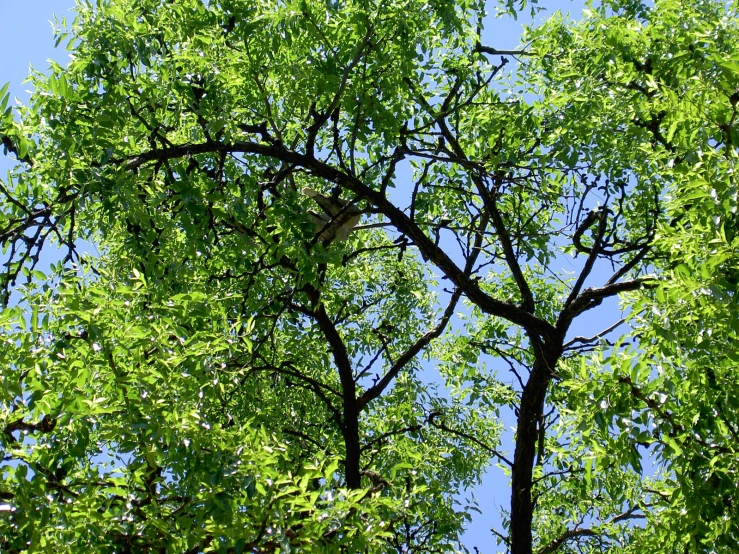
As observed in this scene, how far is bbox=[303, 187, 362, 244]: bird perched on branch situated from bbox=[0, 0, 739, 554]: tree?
3 cm

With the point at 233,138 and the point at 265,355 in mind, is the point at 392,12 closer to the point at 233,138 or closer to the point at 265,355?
the point at 233,138

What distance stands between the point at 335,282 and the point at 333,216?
153 inches

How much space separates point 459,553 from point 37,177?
18.9ft

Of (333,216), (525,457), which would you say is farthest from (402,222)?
(525,457)

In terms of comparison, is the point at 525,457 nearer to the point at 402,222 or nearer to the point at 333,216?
the point at 402,222

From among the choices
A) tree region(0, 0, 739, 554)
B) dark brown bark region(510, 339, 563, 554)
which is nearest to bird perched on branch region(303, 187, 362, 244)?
tree region(0, 0, 739, 554)

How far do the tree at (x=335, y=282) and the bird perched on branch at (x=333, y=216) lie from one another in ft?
0.10

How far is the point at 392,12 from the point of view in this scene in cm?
681

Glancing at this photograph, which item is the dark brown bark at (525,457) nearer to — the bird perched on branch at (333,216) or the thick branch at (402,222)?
the thick branch at (402,222)

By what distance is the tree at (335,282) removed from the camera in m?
4.78

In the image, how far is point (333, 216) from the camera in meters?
7.54

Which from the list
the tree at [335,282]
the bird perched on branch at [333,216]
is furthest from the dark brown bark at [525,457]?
the bird perched on branch at [333,216]

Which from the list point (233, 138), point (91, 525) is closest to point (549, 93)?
point (233, 138)

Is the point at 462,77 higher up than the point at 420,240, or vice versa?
the point at 462,77
